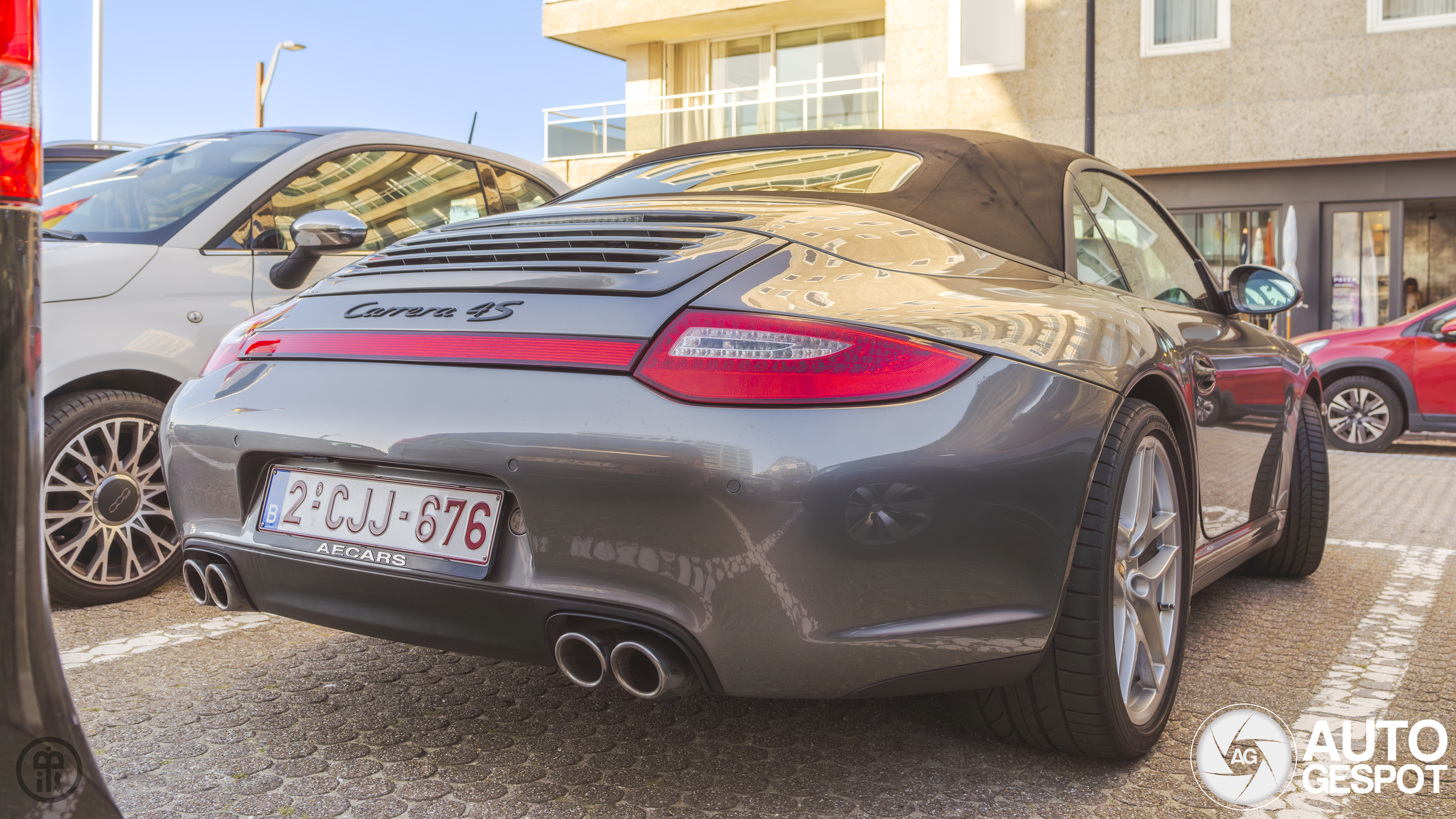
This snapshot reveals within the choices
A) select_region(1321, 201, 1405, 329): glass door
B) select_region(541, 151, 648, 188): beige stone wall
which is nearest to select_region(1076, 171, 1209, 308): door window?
select_region(1321, 201, 1405, 329): glass door

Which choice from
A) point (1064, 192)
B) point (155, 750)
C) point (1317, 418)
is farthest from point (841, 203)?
point (1317, 418)

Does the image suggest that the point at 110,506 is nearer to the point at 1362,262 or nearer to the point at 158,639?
the point at 158,639

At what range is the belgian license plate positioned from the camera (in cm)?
211

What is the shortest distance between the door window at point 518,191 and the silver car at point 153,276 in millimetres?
381

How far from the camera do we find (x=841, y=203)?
2680 mm

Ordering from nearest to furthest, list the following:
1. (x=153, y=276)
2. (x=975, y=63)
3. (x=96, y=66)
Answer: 1. (x=153, y=276)
2. (x=975, y=63)
3. (x=96, y=66)

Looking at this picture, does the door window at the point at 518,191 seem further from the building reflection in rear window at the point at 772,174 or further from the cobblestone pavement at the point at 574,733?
the cobblestone pavement at the point at 574,733

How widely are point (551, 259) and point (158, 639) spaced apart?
1.89 metres

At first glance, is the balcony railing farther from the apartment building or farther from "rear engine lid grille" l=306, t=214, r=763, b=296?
"rear engine lid grille" l=306, t=214, r=763, b=296

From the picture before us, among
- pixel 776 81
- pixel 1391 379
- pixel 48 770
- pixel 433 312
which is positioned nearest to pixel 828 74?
pixel 776 81

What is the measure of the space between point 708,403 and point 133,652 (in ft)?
7.01

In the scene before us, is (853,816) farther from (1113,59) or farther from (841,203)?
(1113,59)

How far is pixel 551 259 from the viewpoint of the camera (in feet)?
7.66

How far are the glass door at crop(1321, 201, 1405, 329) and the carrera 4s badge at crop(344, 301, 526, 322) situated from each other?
53.9 ft
